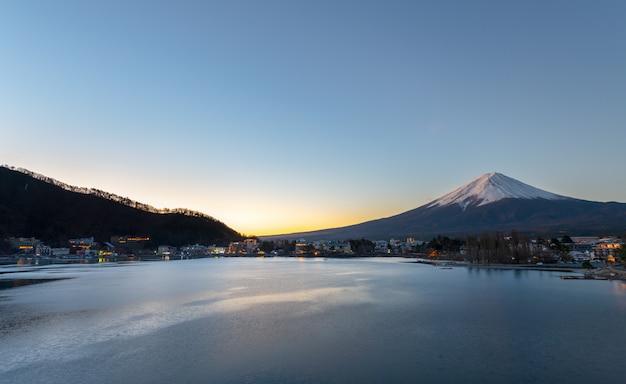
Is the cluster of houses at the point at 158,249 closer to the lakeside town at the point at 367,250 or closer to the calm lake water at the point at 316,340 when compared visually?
the lakeside town at the point at 367,250

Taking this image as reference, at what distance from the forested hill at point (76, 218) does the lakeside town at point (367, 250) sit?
143 inches

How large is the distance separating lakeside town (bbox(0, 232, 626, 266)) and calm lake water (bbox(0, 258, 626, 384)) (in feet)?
74.2

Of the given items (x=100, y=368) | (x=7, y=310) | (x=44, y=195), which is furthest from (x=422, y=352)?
(x=44, y=195)

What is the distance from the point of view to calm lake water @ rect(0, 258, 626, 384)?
7.03 meters

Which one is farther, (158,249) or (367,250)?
(158,249)

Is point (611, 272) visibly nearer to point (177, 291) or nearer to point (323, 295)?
point (323, 295)

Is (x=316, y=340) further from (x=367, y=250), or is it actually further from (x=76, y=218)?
(x=76, y=218)

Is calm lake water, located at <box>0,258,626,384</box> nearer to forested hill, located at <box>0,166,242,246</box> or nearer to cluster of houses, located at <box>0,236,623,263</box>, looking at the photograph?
cluster of houses, located at <box>0,236,623,263</box>

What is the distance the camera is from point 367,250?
10294cm

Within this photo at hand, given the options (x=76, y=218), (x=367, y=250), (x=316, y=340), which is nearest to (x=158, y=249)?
(x=76, y=218)

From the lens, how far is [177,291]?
20.7m

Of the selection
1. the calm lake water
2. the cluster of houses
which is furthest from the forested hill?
the calm lake water

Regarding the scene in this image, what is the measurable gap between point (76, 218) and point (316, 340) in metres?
112

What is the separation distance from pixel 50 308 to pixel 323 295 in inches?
428
